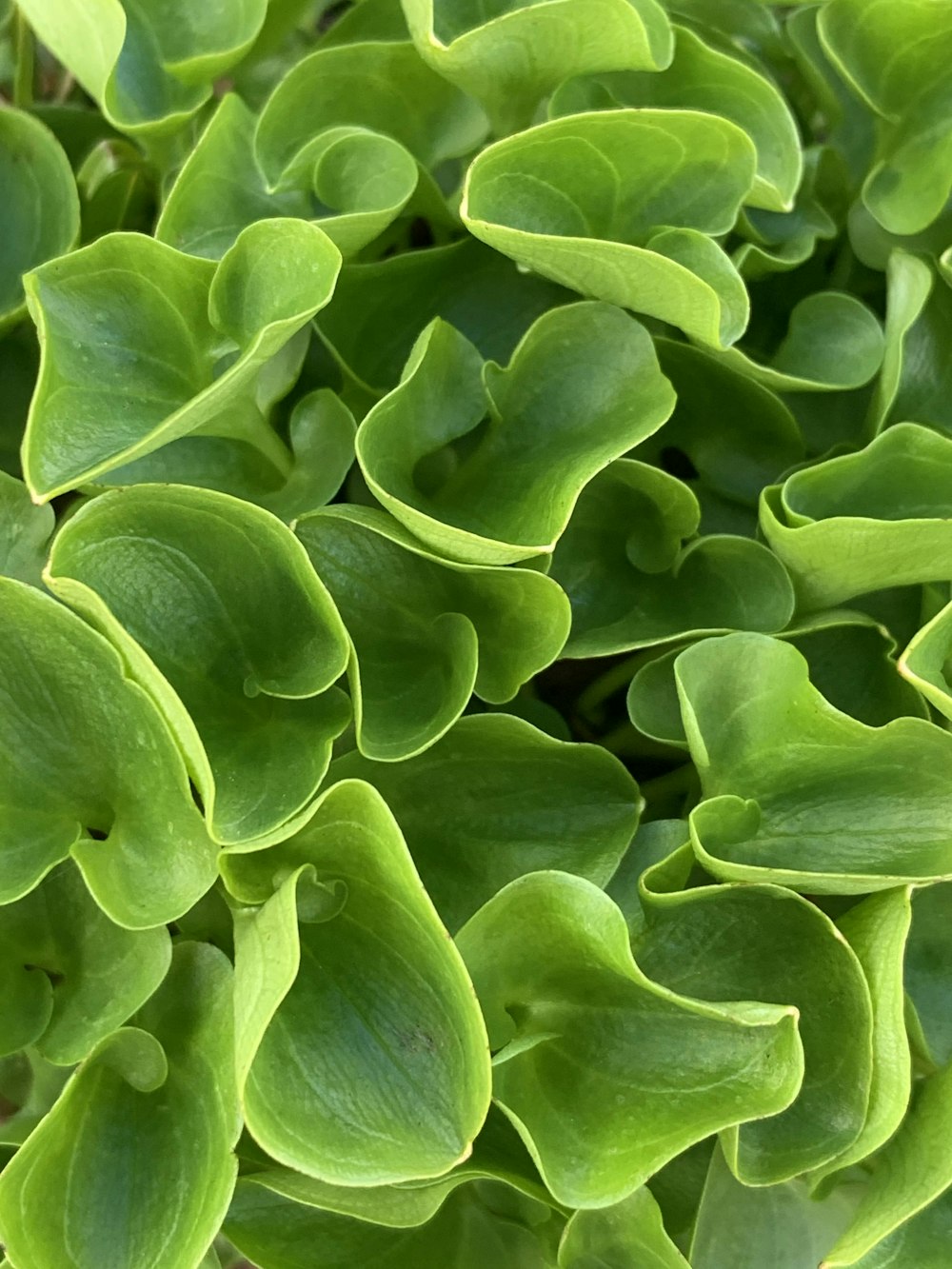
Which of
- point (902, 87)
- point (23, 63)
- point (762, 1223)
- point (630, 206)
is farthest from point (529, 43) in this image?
point (762, 1223)

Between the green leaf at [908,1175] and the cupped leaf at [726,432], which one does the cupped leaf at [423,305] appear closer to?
the cupped leaf at [726,432]

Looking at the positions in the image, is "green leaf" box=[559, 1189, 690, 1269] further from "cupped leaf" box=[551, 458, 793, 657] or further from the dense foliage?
"cupped leaf" box=[551, 458, 793, 657]

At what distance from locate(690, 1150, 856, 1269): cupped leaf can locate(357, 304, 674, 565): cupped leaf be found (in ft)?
0.66

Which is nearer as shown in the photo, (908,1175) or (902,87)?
(908,1175)

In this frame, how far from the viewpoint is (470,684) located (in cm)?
33

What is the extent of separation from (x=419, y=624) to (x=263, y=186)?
0.56 ft

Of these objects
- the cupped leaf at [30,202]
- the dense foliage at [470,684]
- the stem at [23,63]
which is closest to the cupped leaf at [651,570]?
the dense foliage at [470,684]

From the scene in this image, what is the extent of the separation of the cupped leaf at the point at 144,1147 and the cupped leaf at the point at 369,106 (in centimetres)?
27

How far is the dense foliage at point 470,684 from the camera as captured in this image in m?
0.30

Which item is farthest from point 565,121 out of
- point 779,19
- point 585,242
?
point 779,19

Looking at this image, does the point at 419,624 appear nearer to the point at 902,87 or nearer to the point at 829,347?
the point at 829,347

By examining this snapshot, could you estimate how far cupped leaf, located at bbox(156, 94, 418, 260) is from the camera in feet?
1.22

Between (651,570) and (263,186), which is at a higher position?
(263,186)

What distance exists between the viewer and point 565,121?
0.34 meters
